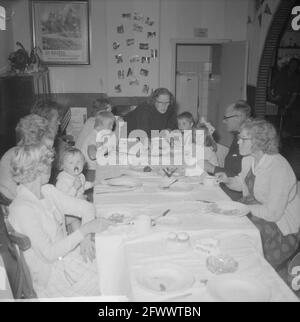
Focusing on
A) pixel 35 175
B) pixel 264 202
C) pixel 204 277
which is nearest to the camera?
pixel 204 277

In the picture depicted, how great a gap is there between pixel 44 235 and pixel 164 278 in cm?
53

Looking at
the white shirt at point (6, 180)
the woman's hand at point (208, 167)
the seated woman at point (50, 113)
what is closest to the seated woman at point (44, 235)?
the white shirt at point (6, 180)

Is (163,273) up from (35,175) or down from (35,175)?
down

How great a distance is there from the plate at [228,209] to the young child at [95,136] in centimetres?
136

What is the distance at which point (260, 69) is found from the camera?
5.77 m

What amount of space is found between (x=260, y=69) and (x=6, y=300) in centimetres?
501

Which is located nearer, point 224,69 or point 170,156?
point 170,156

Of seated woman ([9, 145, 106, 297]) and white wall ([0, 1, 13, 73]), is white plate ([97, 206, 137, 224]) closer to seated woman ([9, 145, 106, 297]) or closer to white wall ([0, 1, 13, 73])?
seated woman ([9, 145, 106, 297])

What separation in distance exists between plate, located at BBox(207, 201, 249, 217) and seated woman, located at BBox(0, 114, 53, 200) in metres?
1.17

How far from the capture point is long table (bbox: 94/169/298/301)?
138cm

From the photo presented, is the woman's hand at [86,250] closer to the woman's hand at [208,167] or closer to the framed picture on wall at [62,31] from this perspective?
the woman's hand at [208,167]
